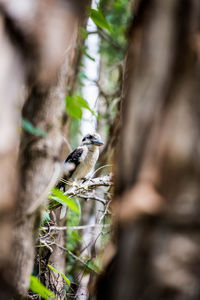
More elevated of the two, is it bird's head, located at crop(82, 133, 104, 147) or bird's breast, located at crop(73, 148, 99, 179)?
bird's head, located at crop(82, 133, 104, 147)

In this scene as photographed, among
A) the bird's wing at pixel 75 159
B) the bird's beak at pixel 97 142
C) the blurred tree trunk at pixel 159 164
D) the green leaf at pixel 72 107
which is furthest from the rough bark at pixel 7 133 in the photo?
the bird's wing at pixel 75 159

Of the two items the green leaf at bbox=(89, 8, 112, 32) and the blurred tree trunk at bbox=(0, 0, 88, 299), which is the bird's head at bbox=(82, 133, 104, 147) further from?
the blurred tree trunk at bbox=(0, 0, 88, 299)

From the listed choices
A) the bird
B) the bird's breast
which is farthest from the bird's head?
Result: the bird's breast

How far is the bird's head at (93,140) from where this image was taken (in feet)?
16.9

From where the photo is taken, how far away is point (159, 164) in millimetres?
610

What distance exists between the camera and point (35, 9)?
25.5 inches

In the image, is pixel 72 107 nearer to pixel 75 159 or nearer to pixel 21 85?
pixel 21 85

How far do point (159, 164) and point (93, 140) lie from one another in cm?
459

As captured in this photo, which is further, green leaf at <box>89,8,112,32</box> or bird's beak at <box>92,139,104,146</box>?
bird's beak at <box>92,139,104,146</box>

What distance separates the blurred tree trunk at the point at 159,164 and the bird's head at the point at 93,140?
446 cm

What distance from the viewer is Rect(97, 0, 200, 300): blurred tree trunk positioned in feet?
1.87

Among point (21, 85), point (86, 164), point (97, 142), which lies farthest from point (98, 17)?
point (86, 164)

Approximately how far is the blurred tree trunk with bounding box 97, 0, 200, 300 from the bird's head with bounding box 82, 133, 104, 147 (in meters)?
4.46

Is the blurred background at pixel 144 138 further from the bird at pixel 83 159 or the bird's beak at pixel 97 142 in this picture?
the bird at pixel 83 159
